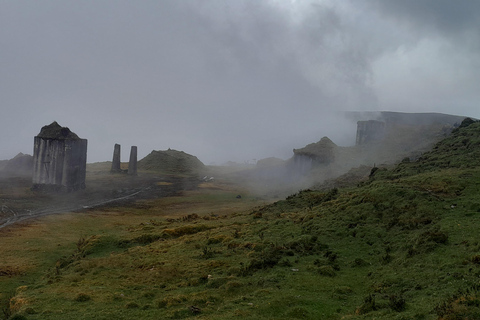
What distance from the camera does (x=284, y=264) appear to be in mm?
22594

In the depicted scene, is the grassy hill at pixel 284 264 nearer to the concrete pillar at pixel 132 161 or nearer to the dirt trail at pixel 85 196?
the dirt trail at pixel 85 196

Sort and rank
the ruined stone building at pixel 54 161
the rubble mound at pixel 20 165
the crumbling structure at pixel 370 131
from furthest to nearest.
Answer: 1. the crumbling structure at pixel 370 131
2. the rubble mound at pixel 20 165
3. the ruined stone building at pixel 54 161

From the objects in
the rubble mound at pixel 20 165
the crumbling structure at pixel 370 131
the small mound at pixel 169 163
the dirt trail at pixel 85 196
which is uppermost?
the crumbling structure at pixel 370 131

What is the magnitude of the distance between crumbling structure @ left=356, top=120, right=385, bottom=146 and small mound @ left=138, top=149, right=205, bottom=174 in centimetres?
5230

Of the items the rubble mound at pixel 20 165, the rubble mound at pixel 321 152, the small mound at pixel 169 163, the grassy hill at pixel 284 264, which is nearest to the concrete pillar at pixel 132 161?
the small mound at pixel 169 163

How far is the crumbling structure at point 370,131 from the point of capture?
4343 inches

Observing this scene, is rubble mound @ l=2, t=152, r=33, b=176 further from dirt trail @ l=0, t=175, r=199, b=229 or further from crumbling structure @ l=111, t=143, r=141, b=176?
crumbling structure @ l=111, t=143, r=141, b=176

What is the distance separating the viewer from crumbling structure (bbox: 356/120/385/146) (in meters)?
110

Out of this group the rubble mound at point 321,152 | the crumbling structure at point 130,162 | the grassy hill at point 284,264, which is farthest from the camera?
the rubble mound at point 321,152

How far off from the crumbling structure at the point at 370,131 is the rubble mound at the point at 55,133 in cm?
7576

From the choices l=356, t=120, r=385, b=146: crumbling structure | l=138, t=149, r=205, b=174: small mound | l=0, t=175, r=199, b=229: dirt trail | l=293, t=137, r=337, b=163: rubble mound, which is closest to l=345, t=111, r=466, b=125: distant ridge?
l=356, t=120, r=385, b=146: crumbling structure

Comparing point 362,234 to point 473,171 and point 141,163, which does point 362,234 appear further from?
point 141,163

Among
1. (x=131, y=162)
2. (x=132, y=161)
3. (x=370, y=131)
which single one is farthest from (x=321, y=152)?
(x=131, y=162)

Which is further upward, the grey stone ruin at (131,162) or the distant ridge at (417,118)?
the distant ridge at (417,118)
